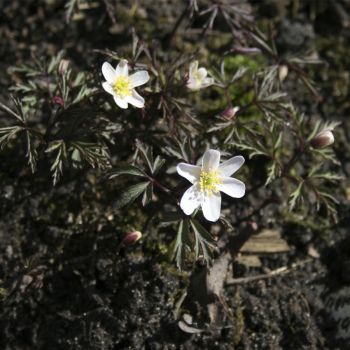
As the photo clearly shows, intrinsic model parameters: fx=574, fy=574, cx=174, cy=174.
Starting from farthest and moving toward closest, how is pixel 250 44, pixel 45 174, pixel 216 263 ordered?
pixel 250 44 < pixel 45 174 < pixel 216 263

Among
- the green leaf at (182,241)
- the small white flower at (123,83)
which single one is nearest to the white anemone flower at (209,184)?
the green leaf at (182,241)

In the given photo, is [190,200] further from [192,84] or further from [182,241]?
[192,84]

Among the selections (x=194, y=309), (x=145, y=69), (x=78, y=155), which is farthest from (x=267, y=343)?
(x=145, y=69)

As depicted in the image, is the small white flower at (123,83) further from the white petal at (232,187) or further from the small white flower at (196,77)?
the white petal at (232,187)

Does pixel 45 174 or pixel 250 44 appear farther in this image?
pixel 250 44

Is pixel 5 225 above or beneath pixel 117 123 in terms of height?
beneath

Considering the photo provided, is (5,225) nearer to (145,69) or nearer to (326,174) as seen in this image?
(145,69)
